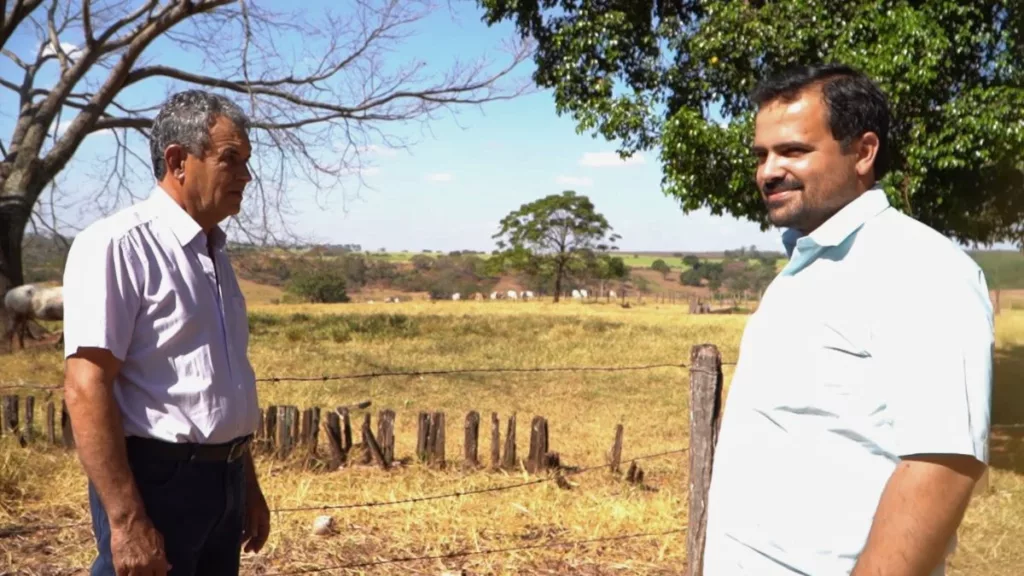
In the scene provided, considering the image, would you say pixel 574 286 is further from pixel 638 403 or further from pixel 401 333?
pixel 638 403

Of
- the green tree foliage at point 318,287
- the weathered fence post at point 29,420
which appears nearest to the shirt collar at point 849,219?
the weathered fence post at point 29,420

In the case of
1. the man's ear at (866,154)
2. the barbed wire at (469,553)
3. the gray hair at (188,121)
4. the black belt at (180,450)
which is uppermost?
the gray hair at (188,121)

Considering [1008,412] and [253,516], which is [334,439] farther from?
[1008,412]

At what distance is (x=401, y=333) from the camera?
1680cm

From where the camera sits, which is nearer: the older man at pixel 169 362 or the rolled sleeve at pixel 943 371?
the rolled sleeve at pixel 943 371

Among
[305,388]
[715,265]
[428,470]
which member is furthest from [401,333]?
[715,265]

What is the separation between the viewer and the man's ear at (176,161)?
2211 millimetres

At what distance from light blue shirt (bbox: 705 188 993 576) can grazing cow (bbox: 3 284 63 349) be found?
1382 centimetres

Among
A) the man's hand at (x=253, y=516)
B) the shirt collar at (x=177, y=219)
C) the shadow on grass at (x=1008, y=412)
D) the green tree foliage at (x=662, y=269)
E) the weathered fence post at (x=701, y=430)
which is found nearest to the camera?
the shirt collar at (x=177, y=219)

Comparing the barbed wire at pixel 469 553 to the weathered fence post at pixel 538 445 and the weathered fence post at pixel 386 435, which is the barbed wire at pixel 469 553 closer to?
the weathered fence post at pixel 538 445

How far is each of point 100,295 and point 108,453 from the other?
14.1 inches

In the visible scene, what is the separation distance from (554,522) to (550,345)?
1038cm

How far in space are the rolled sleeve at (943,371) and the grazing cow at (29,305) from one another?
14136 mm

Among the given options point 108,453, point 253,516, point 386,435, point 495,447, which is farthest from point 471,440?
point 108,453
